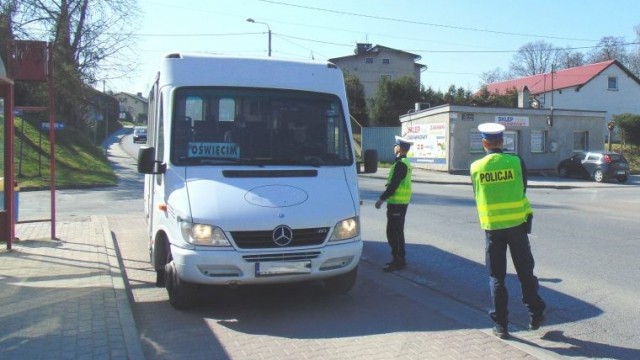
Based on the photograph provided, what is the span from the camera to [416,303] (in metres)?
6.50

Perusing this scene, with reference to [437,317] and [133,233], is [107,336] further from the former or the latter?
[133,233]

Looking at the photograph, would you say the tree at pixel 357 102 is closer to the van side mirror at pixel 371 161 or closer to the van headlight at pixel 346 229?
the van side mirror at pixel 371 161

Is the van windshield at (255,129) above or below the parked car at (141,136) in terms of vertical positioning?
below

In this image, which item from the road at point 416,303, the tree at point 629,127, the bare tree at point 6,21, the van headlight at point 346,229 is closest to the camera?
the road at point 416,303

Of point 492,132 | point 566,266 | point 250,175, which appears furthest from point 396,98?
point 492,132

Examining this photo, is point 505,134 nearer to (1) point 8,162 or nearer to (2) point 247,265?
(1) point 8,162

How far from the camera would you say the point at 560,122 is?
35750 millimetres

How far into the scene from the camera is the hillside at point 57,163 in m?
23.4

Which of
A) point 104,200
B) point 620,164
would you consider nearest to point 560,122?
point 620,164

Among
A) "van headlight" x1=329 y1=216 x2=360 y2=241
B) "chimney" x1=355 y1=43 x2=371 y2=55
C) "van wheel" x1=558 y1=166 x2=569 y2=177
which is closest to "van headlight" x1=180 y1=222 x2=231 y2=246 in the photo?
"van headlight" x1=329 y1=216 x2=360 y2=241

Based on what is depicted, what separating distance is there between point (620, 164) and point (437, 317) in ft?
92.5

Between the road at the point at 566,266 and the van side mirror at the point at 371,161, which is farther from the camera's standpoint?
the van side mirror at the point at 371,161

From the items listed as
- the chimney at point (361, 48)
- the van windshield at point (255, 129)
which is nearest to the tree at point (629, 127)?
the chimney at point (361, 48)

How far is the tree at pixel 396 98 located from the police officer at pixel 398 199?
39150mm
